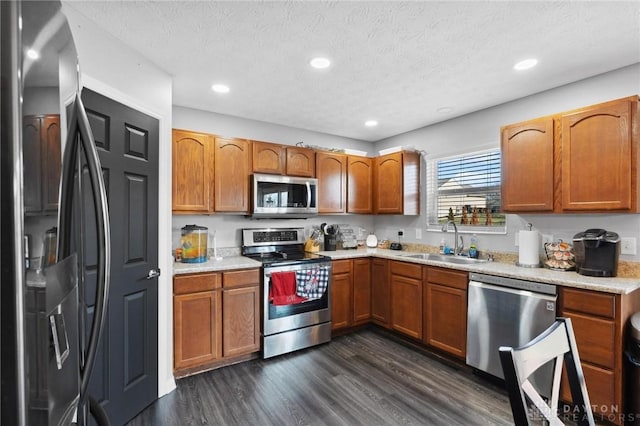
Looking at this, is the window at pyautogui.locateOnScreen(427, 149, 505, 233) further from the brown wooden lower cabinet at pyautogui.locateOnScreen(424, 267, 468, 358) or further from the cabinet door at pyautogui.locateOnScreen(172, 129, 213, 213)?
the cabinet door at pyautogui.locateOnScreen(172, 129, 213, 213)

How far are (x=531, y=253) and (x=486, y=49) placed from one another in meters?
1.72

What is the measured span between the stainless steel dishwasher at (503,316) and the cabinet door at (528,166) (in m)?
0.70

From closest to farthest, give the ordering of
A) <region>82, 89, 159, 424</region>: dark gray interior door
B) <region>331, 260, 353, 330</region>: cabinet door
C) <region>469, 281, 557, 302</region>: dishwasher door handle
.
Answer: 1. <region>82, 89, 159, 424</region>: dark gray interior door
2. <region>469, 281, 557, 302</region>: dishwasher door handle
3. <region>331, 260, 353, 330</region>: cabinet door

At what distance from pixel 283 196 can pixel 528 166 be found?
2342 mm

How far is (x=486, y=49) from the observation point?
6.69 ft

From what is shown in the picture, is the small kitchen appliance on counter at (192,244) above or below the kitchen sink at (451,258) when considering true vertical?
above

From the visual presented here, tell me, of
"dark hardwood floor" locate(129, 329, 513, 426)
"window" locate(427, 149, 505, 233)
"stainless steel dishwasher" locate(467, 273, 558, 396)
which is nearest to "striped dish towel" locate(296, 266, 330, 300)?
"dark hardwood floor" locate(129, 329, 513, 426)

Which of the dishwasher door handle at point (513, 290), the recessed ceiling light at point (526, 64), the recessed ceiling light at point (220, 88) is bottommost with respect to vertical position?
the dishwasher door handle at point (513, 290)

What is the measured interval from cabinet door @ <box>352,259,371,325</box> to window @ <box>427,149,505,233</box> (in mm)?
1001

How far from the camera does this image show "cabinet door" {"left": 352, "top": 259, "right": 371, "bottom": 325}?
3.58 m

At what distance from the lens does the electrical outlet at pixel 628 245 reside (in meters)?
2.24

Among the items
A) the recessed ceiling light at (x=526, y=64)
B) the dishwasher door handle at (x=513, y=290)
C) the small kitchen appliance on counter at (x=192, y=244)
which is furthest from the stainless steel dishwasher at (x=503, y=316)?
the small kitchen appliance on counter at (x=192, y=244)

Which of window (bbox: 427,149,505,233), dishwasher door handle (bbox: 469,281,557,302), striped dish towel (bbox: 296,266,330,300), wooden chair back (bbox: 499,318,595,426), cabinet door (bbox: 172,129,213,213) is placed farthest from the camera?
window (bbox: 427,149,505,233)

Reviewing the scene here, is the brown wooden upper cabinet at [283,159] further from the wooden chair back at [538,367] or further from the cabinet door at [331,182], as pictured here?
the wooden chair back at [538,367]
